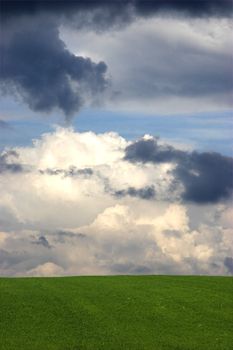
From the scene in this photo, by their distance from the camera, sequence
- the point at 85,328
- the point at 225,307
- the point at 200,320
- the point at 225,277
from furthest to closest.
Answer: the point at 225,277, the point at 225,307, the point at 200,320, the point at 85,328

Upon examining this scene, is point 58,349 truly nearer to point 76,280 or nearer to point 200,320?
point 200,320

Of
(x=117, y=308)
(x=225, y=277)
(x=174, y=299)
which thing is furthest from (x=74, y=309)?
(x=225, y=277)

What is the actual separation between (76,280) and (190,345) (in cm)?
2282

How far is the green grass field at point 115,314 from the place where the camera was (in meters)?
45.8

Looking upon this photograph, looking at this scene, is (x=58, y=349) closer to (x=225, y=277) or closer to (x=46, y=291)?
(x=46, y=291)

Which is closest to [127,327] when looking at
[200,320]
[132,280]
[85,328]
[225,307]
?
[85,328]

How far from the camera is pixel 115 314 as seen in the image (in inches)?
2057

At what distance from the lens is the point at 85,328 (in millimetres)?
48656

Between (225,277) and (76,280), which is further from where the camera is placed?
(225,277)

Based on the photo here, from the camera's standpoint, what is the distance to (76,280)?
217ft

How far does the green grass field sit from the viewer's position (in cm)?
4581

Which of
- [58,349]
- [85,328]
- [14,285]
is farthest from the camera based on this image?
[14,285]

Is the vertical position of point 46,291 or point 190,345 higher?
point 46,291

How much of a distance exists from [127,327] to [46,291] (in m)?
12.7
